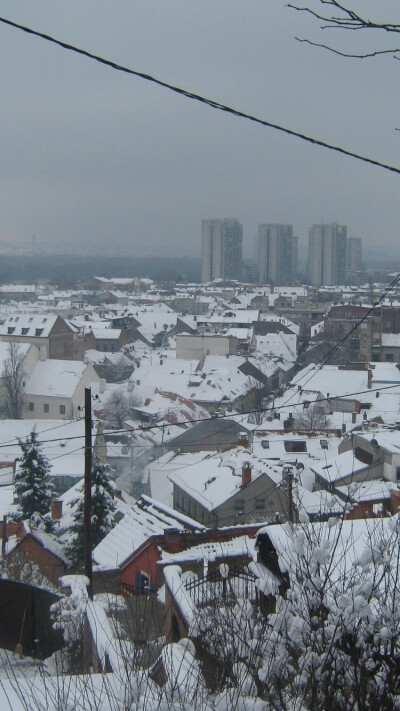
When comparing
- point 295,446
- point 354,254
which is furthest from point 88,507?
point 354,254

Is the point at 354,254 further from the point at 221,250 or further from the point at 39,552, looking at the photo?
the point at 39,552

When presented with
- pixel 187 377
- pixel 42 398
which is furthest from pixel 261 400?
pixel 42 398

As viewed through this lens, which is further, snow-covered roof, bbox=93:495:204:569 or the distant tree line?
the distant tree line

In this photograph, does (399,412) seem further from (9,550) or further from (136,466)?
(9,550)

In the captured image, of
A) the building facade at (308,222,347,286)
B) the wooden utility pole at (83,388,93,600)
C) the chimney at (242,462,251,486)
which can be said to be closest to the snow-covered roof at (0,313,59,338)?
the chimney at (242,462,251,486)

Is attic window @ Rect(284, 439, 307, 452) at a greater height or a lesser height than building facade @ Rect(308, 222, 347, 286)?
lesser

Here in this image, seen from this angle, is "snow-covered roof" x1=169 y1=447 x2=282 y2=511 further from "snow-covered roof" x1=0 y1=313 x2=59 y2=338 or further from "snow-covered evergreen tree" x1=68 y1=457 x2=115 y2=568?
"snow-covered roof" x1=0 y1=313 x2=59 y2=338
